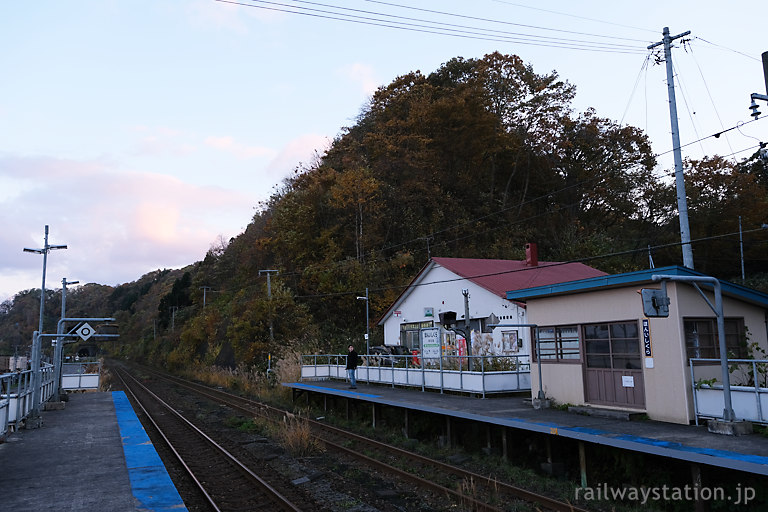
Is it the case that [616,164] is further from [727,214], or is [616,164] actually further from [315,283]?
[315,283]

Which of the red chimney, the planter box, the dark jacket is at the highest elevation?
the red chimney

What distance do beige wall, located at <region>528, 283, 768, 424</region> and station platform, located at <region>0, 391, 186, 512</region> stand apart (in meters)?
9.22

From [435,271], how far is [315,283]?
1232 centimetres

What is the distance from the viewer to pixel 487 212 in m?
43.8

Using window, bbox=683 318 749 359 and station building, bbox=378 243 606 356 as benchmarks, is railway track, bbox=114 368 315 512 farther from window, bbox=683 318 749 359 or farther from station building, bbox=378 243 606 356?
station building, bbox=378 243 606 356

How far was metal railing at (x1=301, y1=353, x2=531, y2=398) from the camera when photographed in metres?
16.3

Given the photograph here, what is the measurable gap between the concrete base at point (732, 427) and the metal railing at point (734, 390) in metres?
0.30

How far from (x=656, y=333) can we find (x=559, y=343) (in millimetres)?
2946

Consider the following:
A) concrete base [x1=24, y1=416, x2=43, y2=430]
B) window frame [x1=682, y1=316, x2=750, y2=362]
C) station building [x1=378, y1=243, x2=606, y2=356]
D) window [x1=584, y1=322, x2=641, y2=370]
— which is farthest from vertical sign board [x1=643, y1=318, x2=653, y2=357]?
concrete base [x1=24, y1=416, x2=43, y2=430]

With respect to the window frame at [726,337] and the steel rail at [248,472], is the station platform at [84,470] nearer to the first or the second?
the steel rail at [248,472]

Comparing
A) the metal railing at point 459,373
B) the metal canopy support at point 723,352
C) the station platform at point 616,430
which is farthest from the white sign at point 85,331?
the metal canopy support at point 723,352

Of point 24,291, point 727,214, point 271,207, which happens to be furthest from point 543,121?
point 24,291

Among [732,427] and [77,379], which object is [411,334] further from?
[732,427]

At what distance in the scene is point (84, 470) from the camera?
10.2 m
